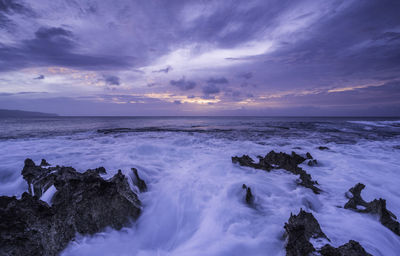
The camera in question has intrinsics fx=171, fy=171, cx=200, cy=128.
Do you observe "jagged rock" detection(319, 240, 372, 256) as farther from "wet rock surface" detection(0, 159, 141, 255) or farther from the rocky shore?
"wet rock surface" detection(0, 159, 141, 255)

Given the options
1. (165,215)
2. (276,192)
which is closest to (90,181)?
(165,215)

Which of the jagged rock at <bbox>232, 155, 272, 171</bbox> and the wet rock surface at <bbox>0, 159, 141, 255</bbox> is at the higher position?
the wet rock surface at <bbox>0, 159, 141, 255</bbox>

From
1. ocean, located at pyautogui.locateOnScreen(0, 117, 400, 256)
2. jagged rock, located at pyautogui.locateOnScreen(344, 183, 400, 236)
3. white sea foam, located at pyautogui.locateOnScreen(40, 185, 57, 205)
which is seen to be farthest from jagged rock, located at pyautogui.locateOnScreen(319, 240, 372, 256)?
white sea foam, located at pyautogui.locateOnScreen(40, 185, 57, 205)

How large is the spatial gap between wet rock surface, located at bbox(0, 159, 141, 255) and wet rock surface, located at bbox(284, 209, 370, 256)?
2950 millimetres

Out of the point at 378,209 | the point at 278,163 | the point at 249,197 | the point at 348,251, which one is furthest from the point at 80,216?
the point at 278,163

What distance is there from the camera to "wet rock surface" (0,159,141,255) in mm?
2162

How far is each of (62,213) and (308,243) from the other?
3.79 meters

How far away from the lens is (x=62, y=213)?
2797 mm

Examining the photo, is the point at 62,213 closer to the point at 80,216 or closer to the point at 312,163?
the point at 80,216

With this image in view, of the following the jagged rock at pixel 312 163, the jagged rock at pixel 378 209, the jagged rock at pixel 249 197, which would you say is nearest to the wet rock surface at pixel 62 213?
the jagged rock at pixel 249 197

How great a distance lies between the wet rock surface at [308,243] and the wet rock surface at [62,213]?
2.95 m

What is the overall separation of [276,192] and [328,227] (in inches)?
61.4

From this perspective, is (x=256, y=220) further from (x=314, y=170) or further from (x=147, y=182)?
(x=314, y=170)

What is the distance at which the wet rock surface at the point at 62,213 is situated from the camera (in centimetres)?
216
